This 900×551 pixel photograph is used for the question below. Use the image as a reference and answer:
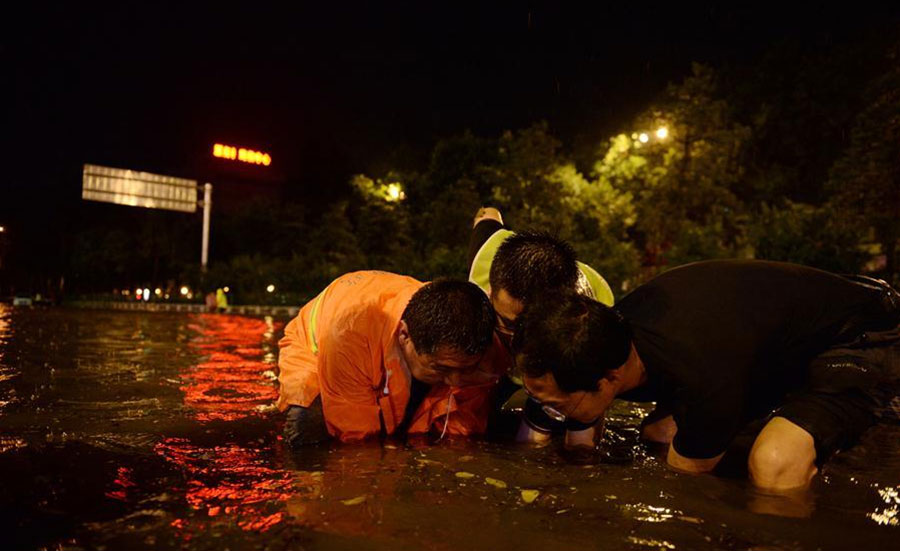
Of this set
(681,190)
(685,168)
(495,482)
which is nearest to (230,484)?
(495,482)

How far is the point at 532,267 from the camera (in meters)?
3.38

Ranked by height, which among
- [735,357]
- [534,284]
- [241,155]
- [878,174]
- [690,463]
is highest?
[241,155]

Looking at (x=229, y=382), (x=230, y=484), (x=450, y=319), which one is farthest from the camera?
(x=229, y=382)

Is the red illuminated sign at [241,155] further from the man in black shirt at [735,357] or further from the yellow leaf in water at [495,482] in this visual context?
the man in black shirt at [735,357]

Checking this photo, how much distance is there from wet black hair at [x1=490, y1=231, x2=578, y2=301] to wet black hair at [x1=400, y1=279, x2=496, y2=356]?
32 cm

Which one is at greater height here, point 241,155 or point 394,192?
point 241,155

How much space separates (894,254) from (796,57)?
15.6m

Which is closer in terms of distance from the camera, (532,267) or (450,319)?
(450,319)

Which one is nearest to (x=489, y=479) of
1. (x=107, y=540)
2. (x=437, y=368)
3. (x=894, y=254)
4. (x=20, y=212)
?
(x=437, y=368)

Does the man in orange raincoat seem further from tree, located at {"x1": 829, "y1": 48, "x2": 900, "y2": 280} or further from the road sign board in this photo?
the road sign board

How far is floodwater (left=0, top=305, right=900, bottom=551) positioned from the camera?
2.14 metres

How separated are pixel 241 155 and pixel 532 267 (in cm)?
5368

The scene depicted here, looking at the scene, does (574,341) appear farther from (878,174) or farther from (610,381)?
(878,174)

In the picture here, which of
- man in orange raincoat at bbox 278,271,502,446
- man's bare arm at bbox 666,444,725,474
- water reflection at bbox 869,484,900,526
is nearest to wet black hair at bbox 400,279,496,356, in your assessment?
man in orange raincoat at bbox 278,271,502,446
